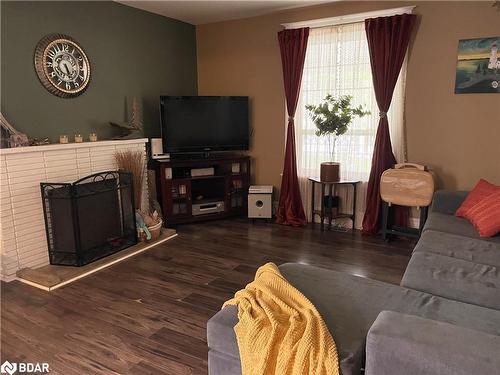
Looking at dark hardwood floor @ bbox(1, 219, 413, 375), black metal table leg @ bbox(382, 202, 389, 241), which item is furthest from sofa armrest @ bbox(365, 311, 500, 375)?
black metal table leg @ bbox(382, 202, 389, 241)

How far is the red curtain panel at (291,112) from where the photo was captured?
397 centimetres

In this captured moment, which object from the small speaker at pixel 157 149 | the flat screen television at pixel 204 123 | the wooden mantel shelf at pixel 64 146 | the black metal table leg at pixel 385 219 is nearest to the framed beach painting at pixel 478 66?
the black metal table leg at pixel 385 219

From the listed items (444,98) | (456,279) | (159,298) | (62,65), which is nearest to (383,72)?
(444,98)

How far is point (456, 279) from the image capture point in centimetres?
179

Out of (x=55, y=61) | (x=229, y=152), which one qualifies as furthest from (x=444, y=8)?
(x=55, y=61)

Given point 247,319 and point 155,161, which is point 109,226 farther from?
point 247,319

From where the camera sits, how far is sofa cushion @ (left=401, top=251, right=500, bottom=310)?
1.67 meters

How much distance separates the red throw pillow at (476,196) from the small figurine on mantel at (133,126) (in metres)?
3.20

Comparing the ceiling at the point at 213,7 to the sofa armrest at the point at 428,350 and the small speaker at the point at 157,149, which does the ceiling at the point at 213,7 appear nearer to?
the small speaker at the point at 157,149

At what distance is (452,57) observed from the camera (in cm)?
333

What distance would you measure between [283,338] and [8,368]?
1554 millimetres

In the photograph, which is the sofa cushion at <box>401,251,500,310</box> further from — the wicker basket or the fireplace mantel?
the fireplace mantel

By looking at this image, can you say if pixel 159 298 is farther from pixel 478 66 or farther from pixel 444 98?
pixel 478 66

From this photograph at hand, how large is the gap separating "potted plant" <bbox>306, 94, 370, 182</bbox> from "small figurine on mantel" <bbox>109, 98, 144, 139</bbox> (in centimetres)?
187
